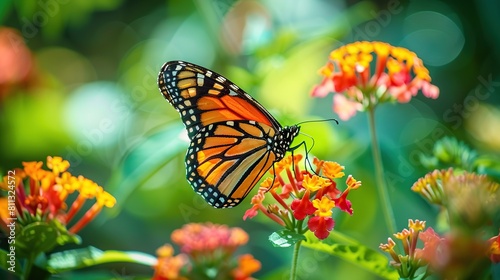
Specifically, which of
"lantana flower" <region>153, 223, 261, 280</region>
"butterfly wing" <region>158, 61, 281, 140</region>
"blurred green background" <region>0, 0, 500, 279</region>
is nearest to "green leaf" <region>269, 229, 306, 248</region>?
"lantana flower" <region>153, 223, 261, 280</region>

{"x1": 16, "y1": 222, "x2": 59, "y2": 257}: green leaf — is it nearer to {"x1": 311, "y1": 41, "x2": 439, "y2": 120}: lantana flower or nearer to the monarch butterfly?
the monarch butterfly

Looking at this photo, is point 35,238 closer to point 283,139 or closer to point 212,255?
point 212,255

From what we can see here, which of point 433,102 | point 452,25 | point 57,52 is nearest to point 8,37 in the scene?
point 57,52

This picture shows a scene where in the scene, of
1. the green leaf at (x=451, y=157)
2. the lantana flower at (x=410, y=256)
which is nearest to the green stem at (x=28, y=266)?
the lantana flower at (x=410, y=256)

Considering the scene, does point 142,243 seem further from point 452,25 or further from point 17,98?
point 452,25

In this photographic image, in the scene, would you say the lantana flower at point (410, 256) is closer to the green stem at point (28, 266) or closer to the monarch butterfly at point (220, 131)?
the monarch butterfly at point (220, 131)

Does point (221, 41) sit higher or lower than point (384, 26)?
higher
